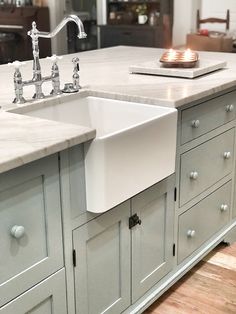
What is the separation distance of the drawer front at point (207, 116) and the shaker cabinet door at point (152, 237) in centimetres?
23

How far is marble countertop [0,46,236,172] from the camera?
1.37 metres

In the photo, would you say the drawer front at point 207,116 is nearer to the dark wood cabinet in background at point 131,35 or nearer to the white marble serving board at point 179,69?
the white marble serving board at point 179,69

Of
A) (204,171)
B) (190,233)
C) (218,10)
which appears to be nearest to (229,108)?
(204,171)

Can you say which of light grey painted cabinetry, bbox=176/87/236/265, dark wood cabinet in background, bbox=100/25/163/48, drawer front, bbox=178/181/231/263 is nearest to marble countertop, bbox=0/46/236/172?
light grey painted cabinetry, bbox=176/87/236/265

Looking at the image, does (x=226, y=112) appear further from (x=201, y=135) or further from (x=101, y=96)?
(x=101, y=96)

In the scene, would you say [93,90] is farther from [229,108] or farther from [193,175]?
[229,108]

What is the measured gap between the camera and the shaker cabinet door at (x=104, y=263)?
161 cm

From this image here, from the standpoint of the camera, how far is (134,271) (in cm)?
188

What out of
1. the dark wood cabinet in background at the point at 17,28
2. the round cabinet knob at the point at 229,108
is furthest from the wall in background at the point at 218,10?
the round cabinet knob at the point at 229,108

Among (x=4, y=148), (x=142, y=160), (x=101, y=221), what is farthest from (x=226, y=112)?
(x=4, y=148)

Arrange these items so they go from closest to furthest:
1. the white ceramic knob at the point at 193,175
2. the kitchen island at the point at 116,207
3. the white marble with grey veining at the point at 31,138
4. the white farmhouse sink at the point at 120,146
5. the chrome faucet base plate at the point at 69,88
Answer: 1. the white marble with grey veining at the point at 31,138
2. the kitchen island at the point at 116,207
3. the white farmhouse sink at the point at 120,146
4. the chrome faucet base plate at the point at 69,88
5. the white ceramic knob at the point at 193,175

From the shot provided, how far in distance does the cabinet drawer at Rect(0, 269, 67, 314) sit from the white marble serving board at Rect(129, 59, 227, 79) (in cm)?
119

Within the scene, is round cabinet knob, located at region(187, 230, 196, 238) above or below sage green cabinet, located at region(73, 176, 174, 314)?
below

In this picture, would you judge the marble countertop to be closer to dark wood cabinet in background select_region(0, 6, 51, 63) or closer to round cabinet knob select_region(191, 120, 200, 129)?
round cabinet knob select_region(191, 120, 200, 129)
